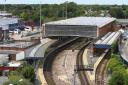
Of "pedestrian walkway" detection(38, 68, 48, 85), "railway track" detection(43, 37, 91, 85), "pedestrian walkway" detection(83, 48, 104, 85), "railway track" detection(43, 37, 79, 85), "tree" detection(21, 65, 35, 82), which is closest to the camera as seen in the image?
"tree" detection(21, 65, 35, 82)

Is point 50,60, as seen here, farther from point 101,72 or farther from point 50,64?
point 101,72

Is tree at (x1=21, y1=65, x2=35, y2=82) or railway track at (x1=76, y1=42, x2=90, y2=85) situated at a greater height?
tree at (x1=21, y1=65, x2=35, y2=82)

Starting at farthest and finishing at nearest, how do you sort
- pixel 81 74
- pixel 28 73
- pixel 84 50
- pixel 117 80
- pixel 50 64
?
pixel 84 50 < pixel 50 64 < pixel 81 74 < pixel 28 73 < pixel 117 80

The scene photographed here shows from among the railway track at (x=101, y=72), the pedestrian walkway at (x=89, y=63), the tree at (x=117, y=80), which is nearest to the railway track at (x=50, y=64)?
the pedestrian walkway at (x=89, y=63)

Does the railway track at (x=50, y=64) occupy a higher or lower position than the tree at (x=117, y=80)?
lower

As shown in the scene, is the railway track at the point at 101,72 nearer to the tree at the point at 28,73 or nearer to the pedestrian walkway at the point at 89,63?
the pedestrian walkway at the point at 89,63

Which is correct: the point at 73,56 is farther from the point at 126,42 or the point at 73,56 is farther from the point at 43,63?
Answer: the point at 126,42

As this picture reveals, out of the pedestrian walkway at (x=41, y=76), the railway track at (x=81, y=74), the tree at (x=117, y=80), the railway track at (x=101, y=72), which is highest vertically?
the tree at (x=117, y=80)

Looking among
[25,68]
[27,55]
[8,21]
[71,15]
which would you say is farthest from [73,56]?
[71,15]

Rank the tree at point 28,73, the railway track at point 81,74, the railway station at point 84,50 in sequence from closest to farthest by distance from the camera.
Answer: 1. the tree at point 28,73
2. the railway track at point 81,74
3. the railway station at point 84,50

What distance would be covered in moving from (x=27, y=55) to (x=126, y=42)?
14.8m

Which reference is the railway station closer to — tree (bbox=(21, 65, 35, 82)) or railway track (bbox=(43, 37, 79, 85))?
railway track (bbox=(43, 37, 79, 85))

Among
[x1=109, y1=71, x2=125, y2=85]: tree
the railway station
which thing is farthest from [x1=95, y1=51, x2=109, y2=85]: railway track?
[x1=109, y1=71, x2=125, y2=85]: tree

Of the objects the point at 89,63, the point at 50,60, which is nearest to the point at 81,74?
the point at 89,63
